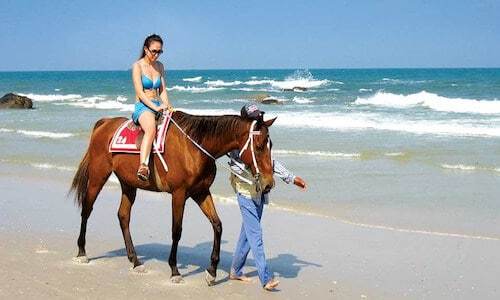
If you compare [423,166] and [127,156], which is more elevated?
[127,156]

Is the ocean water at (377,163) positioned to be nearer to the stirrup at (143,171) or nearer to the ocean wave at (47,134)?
the ocean wave at (47,134)

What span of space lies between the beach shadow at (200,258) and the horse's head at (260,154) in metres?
1.22

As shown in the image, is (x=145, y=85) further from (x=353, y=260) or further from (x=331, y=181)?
(x=331, y=181)

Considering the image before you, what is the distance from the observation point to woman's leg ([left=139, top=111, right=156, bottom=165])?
18.7 ft

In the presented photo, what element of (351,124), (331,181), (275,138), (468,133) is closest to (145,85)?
(331,181)

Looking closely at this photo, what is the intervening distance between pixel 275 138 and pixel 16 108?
73.5 ft

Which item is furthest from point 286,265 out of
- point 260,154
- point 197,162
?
point 260,154

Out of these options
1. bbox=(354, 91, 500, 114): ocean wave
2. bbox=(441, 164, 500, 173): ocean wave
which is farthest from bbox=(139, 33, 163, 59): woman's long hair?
bbox=(354, 91, 500, 114): ocean wave

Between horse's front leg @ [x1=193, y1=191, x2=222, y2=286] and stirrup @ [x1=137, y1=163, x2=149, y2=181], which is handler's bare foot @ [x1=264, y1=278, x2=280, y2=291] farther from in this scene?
stirrup @ [x1=137, y1=163, x2=149, y2=181]

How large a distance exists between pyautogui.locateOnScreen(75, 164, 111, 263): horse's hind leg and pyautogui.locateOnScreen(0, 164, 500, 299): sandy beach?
0.14 m

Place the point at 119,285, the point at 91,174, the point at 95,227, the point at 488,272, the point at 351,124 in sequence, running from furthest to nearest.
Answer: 1. the point at 351,124
2. the point at 95,227
3. the point at 91,174
4. the point at 488,272
5. the point at 119,285

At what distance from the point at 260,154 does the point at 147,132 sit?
1138 mm

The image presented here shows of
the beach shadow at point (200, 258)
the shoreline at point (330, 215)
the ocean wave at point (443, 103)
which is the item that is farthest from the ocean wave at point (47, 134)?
the ocean wave at point (443, 103)

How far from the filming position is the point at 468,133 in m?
19.4
